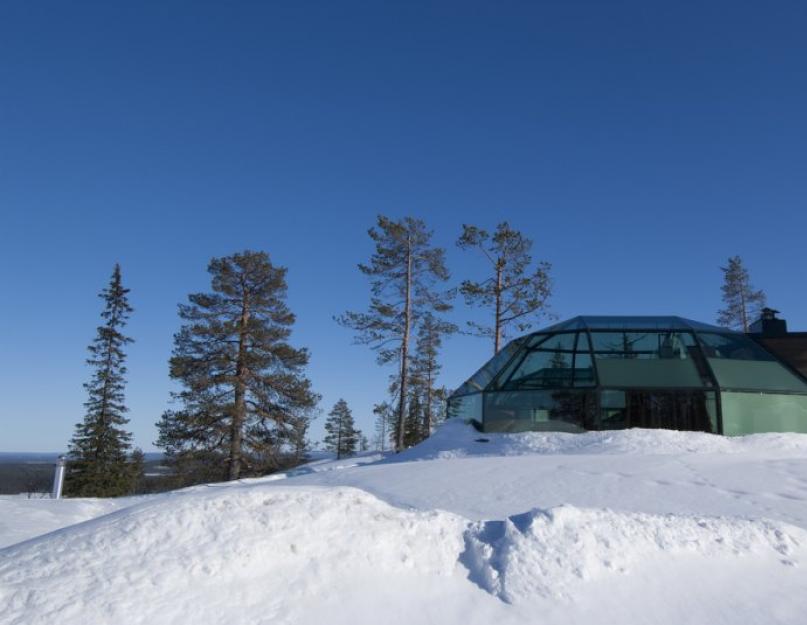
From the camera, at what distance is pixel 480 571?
522 centimetres

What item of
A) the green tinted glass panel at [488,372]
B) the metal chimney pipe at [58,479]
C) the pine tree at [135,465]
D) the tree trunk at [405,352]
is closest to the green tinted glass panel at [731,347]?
the green tinted glass panel at [488,372]

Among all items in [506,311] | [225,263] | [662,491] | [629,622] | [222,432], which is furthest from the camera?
[506,311]

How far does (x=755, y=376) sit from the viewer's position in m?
14.1

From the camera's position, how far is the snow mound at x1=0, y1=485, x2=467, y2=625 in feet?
14.3

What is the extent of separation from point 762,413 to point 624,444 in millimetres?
4184

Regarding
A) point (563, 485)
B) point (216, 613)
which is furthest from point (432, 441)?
point (216, 613)

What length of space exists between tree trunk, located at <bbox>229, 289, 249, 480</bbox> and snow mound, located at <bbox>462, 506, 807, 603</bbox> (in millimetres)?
17151

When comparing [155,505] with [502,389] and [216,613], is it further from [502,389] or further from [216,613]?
[502,389]

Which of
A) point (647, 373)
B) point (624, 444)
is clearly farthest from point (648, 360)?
point (624, 444)

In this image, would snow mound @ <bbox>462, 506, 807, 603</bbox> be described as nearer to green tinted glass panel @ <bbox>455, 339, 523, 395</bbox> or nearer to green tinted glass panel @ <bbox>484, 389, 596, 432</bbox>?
green tinted glass panel @ <bbox>484, 389, 596, 432</bbox>

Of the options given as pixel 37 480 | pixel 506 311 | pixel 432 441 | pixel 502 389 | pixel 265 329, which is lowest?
pixel 37 480

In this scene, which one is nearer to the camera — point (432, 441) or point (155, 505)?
point (155, 505)

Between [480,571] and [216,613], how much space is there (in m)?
2.24

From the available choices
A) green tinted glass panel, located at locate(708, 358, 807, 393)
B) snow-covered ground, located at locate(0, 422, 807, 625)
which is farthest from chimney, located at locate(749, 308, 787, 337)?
snow-covered ground, located at locate(0, 422, 807, 625)
